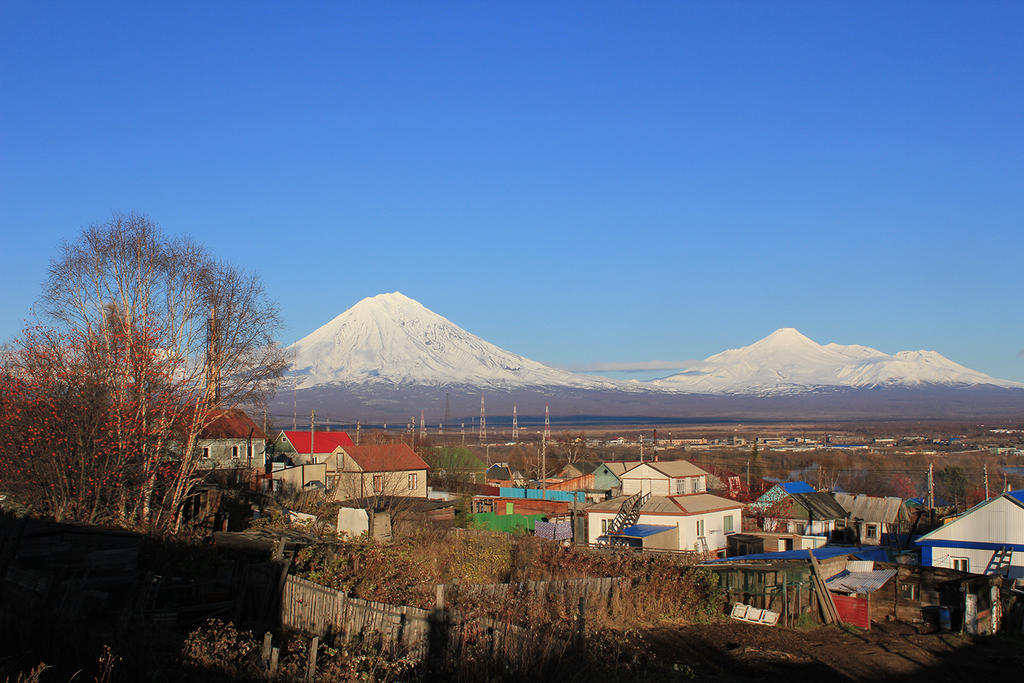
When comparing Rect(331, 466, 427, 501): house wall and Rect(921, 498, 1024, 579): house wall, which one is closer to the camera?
Rect(921, 498, 1024, 579): house wall

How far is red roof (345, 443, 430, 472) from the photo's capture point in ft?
151

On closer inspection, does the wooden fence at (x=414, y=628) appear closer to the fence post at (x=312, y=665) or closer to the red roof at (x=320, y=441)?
the fence post at (x=312, y=665)

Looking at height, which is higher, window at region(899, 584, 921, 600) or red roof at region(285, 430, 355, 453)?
red roof at region(285, 430, 355, 453)

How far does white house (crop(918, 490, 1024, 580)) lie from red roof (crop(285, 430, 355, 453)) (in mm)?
31172

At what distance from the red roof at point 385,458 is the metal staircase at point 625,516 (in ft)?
50.1

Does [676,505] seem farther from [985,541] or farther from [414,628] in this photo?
[414,628]

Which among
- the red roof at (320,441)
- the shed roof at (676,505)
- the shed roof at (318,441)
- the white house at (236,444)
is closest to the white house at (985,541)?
the shed roof at (676,505)

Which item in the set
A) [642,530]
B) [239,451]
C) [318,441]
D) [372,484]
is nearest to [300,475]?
[239,451]

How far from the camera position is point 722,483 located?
58.1m

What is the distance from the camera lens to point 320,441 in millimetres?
51594

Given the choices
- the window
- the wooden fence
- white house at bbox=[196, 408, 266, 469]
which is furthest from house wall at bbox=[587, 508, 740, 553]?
the wooden fence

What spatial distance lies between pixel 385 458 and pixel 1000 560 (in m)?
30.5

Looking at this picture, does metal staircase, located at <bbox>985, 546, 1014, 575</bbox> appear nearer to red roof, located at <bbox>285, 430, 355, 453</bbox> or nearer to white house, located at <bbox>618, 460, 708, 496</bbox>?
white house, located at <bbox>618, 460, 708, 496</bbox>

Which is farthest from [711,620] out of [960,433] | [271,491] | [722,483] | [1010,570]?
[960,433]
